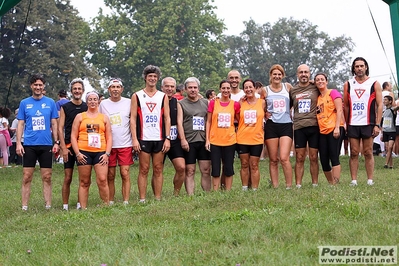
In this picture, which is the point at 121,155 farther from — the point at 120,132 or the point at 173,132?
the point at 173,132

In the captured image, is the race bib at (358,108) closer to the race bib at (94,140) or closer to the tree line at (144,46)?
the race bib at (94,140)

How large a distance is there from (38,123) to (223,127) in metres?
2.87

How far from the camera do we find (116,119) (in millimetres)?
10789

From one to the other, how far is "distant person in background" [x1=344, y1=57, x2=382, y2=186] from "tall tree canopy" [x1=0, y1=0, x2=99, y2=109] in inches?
1354

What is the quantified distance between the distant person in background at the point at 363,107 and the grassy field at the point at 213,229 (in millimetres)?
1308

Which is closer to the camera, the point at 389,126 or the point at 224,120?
the point at 224,120

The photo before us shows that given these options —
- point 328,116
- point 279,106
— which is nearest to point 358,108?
point 328,116

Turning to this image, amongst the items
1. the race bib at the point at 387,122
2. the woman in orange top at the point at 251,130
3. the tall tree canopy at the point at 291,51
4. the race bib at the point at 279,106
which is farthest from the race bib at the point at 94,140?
the tall tree canopy at the point at 291,51

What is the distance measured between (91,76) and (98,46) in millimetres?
8900

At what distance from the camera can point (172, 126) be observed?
10.9 metres

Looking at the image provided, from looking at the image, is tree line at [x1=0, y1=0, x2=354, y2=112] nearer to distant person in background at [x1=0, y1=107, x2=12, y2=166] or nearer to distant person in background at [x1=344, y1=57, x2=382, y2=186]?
distant person in background at [x1=0, y1=107, x2=12, y2=166]

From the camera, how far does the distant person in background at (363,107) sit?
1057cm

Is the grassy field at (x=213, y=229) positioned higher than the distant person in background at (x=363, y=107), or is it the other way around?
the distant person in background at (x=363, y=107)

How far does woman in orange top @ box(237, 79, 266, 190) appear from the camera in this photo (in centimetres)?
1080
